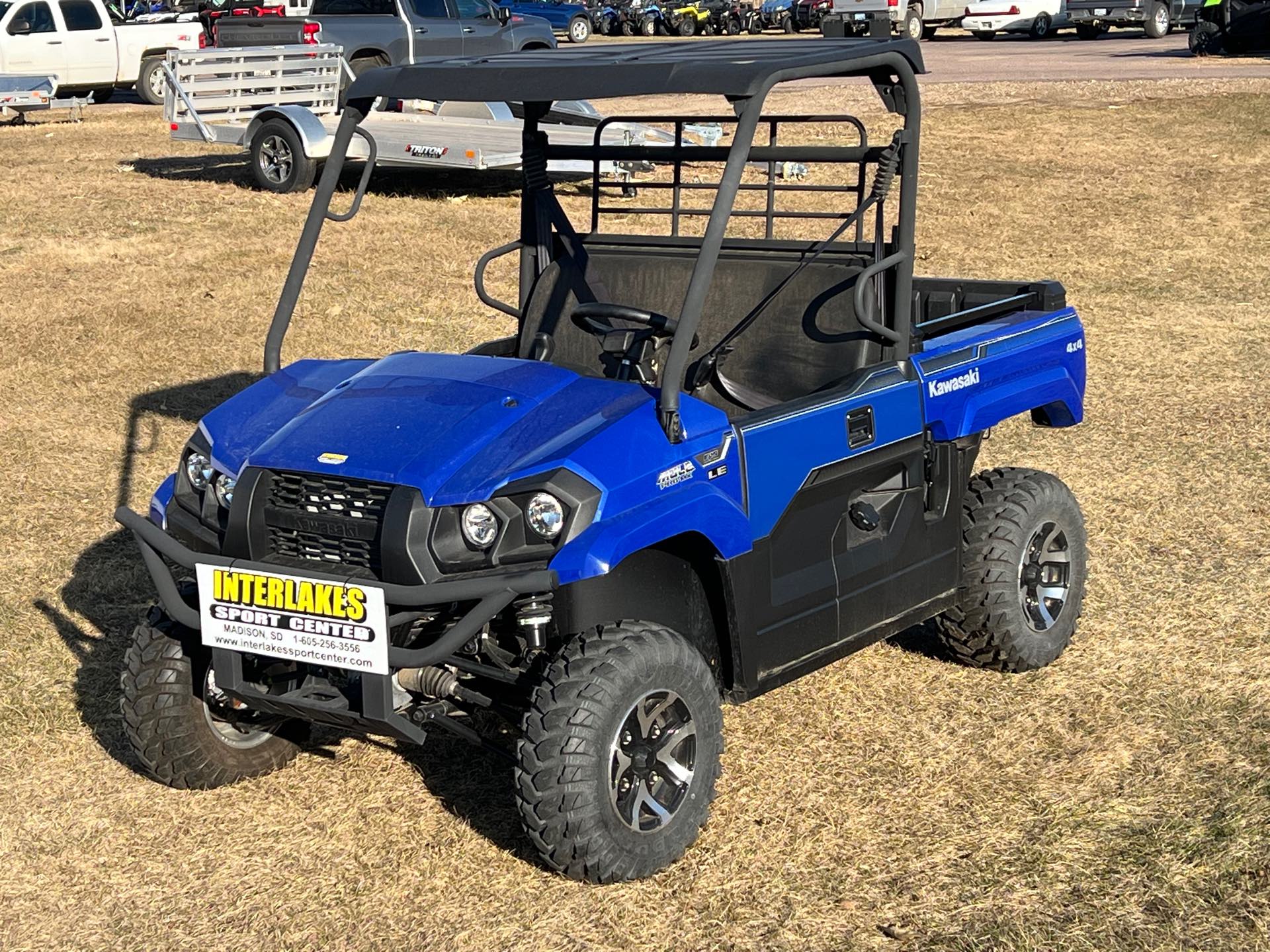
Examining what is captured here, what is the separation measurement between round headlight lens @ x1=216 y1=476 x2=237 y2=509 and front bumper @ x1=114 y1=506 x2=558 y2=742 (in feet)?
0.50

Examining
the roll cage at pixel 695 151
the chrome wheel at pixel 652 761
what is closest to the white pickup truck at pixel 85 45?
the roll cage at pixel 695 151

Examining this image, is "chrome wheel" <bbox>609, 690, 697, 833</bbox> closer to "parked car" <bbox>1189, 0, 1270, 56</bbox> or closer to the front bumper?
the front bumper

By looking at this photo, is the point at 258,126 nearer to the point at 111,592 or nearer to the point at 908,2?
the point at 111,592

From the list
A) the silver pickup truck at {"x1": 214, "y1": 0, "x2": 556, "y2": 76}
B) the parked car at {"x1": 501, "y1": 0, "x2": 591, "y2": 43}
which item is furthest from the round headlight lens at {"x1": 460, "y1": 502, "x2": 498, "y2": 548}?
the parked car at {"x1": 501, "y1": 0, "x2": 591, "y2": 43}

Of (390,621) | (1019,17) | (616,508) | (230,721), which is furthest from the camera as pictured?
(1019,17)

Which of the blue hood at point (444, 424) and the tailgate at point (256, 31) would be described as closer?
the blue hood at point (444, 424)

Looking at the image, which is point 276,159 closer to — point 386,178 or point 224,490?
point 386,178

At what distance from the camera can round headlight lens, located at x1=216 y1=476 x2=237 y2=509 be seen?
14.3 feet

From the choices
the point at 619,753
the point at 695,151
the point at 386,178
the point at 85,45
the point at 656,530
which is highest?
the point at 85,45

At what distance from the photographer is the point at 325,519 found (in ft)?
13.5

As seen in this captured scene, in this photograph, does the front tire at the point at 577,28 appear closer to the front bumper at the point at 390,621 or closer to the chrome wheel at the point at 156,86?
the chrome wheel at the point at 156,86

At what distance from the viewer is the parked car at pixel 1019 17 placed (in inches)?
1339

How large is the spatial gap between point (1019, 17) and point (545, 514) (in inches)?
1293

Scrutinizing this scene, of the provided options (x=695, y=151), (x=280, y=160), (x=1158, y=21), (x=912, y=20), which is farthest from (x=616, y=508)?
(x=912, y=20)
